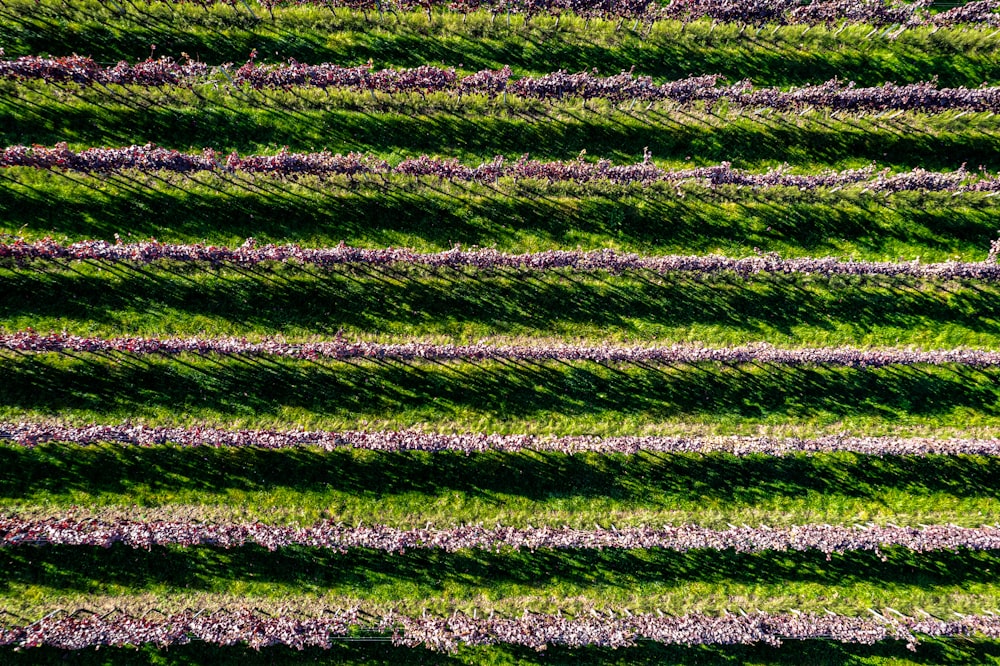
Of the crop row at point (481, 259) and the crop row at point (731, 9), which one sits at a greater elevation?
the crop row at point (731, 9)

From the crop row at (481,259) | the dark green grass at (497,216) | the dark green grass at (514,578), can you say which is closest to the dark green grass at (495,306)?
the crop row at (481,259)

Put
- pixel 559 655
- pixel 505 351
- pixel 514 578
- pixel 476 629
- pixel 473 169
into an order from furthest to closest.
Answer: pixel 473 169
pixel 505 351
pixel 514 578
pixel 559 655
pixel 476 629

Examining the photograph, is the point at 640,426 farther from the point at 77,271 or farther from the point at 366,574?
the point at 77,271

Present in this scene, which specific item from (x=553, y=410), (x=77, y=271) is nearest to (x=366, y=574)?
(x=553, y=410)

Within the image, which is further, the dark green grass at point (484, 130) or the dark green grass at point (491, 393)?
the dark green grass at point (484, 130)

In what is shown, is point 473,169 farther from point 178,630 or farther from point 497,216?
point 178,630

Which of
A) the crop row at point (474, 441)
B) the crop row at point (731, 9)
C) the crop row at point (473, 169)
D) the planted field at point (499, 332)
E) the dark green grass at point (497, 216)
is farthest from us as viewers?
the crop row at point (731, 9)

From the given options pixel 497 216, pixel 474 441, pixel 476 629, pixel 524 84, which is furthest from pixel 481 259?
pixel 476 629

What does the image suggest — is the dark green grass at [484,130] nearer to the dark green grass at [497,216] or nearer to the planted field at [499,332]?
the planted field at [499,332]
